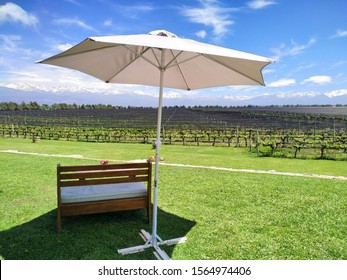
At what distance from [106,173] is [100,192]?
1.00 ft

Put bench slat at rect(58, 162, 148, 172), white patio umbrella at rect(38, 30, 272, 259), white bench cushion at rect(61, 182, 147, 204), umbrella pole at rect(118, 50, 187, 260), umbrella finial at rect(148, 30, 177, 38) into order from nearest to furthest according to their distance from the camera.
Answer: white patio umbrella at rect(38, 30, 272, 259), umbrella finial at rect(148, 30, 177, 38), umbrella pole at rect(118, 50, 187, 260), bench slat at rect(58, 162, 148, 172), white bench cushion at rect(61, 182, 147, 204)

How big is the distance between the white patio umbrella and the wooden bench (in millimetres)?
575

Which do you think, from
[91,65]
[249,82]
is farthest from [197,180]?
[91,65]

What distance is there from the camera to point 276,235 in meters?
4.50

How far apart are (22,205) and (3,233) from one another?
131cm

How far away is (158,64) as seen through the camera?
4742 mm

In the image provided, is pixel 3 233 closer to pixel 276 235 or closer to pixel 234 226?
pixel 234 226

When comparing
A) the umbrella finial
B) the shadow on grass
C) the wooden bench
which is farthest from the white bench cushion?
the umbrella finial

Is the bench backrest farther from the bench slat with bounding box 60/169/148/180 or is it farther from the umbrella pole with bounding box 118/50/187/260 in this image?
the umbrella pole with bounding box 118/50/187/260

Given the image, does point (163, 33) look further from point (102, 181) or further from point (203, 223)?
point (203, 223)

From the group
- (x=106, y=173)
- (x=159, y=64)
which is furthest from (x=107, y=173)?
(x=159, y=64)

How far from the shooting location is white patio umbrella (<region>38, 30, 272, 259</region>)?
340 cm

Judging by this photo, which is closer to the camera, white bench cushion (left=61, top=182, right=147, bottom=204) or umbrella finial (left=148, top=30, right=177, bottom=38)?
umbrella finial (left=148, top=30, right=177, bottom=38)

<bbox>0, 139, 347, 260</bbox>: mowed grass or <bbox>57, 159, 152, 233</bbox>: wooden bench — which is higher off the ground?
<bbox>57, 159, 152, 233</bbox>: wooden bench
